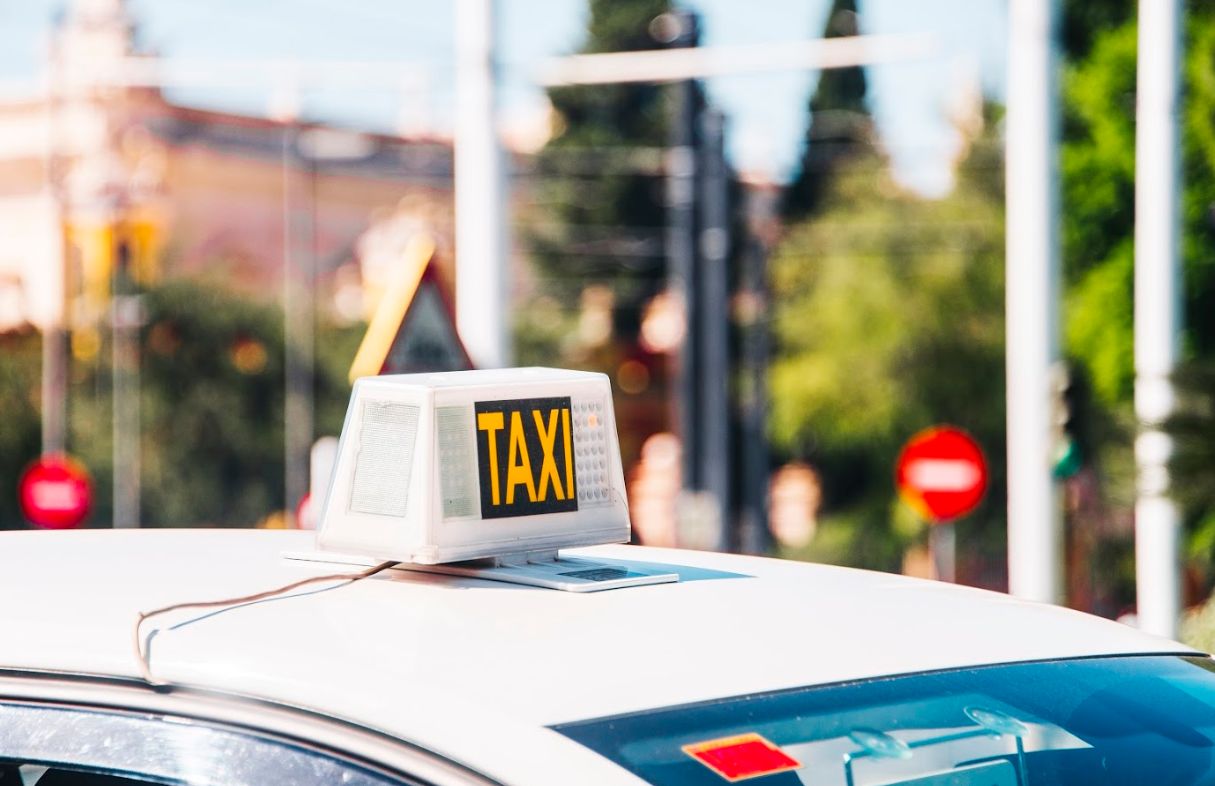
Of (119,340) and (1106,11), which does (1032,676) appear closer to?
(1106,11)

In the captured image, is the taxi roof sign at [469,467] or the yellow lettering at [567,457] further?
the yellow lettering at [567,457]

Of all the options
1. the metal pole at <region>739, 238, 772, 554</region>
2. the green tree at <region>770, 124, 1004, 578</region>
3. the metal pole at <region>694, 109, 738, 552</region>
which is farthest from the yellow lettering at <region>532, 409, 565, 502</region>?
the green tree at <region>770, 124, 1004, 578</region>

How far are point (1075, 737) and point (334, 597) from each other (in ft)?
2.52

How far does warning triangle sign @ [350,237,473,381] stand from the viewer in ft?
21.4

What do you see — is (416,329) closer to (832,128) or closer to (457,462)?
(457,462)

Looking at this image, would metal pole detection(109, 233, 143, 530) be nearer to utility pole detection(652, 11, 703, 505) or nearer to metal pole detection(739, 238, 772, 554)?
metal pole detection(739, 238, 772, 554)

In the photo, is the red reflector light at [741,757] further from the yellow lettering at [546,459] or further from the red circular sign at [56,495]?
the red circular sign at [56,495]

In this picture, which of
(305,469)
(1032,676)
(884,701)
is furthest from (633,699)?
(305,469)

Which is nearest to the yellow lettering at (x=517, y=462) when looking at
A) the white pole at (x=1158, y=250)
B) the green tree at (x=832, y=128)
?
the white pole at (x=1158, y=250)

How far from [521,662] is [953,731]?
0.46 meters

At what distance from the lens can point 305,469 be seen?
43.3 metres

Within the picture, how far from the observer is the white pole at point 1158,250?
1158 cm

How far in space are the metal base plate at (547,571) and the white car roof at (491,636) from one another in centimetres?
2

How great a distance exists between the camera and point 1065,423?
10.7 metres
